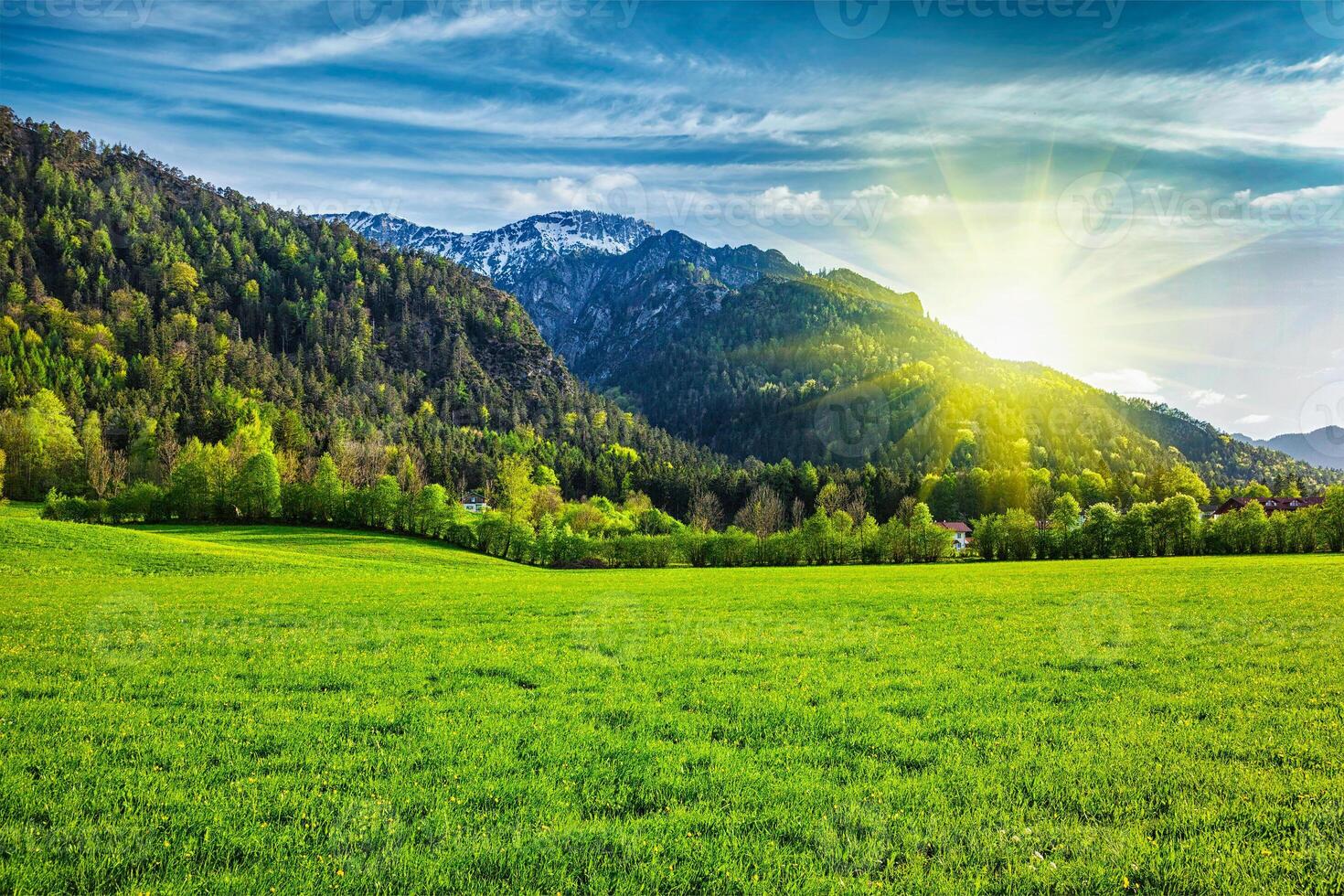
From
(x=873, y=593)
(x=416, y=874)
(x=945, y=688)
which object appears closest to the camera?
(x=416, y=874)

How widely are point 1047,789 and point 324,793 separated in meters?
9.73

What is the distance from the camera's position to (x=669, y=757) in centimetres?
987

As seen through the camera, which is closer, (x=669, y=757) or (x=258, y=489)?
(x=669, y=757)

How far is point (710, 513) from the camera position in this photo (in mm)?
159375

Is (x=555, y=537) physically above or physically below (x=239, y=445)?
below

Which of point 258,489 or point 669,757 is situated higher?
point 669,757

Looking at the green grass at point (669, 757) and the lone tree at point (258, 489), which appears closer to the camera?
the green grass at point (669, 757)

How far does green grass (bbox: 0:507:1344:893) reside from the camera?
6875 mm

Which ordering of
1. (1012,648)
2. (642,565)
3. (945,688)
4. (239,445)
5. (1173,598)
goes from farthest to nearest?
(239,445) < (642,565) < (1173,598) < (1012,648) < (945,688)

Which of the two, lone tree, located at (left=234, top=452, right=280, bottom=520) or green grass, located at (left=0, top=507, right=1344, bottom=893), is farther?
lone tree, located at (left=234, top=452, right=280, bottom=520)

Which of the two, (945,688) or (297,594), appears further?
(297,594)

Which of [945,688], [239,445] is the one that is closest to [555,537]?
[239,445]

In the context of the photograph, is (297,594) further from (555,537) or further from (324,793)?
(555,537)

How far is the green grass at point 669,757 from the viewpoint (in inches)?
271
